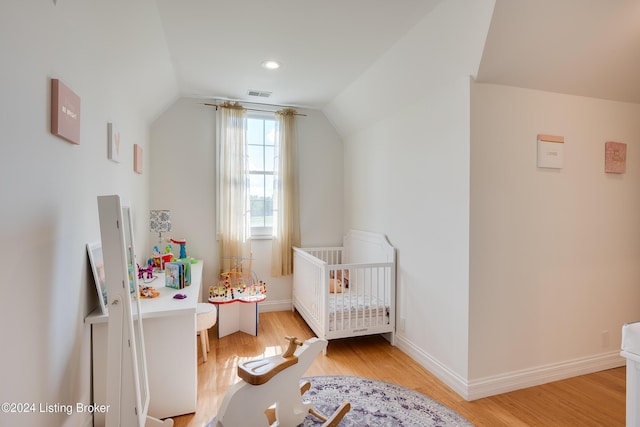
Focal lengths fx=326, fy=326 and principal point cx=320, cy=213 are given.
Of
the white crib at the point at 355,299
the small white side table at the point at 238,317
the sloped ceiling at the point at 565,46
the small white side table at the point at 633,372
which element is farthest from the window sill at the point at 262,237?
the small white side table at the point at 633,372

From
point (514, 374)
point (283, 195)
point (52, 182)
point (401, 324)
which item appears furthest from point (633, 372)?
point (283, 195)

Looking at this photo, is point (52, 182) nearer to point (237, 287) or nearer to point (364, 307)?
point (237, 287)

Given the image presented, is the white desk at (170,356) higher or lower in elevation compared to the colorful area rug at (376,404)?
higher

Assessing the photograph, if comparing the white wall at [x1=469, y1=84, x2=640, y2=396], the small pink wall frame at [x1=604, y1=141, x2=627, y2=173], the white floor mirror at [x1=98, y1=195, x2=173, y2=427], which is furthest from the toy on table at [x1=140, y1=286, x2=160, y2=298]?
the small pink wall frame at [x1=604, y1=141, x2=627, y2=173]

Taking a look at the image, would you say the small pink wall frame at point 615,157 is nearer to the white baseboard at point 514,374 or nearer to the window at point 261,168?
the white baseboard at point 514,374

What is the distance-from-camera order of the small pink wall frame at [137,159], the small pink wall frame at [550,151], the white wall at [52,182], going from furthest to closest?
the small pink wall frame at [137,159] < the small pink wall frame at [550,151] < the white wall at [52,182]

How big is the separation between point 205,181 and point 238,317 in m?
1.56

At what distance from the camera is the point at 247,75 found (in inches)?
119

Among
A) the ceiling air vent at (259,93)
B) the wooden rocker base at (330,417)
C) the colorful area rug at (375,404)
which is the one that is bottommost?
the colorful area rug at (375,404)

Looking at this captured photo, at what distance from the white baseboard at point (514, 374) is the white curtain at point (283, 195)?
1803mm

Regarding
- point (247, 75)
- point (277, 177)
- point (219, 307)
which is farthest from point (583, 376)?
point (247, 75)

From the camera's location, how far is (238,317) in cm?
332

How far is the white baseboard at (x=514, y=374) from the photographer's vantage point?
85.6 inches

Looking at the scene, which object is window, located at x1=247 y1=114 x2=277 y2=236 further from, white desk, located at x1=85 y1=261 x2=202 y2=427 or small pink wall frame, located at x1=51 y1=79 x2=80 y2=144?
small pink wall frame, located at x1=51 y1=79 x2=80 y2=144
